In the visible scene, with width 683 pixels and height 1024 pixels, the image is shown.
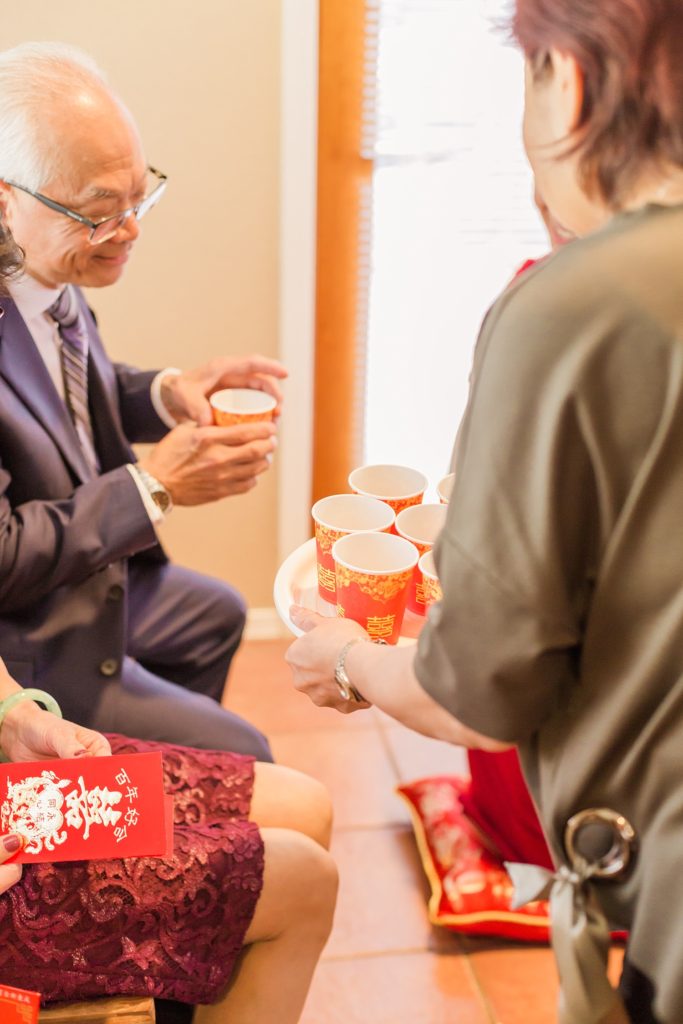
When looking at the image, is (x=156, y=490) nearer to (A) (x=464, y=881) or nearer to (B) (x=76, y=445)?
(B) (x=76, y=445)

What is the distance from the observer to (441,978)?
1.86 meters

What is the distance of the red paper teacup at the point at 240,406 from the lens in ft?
5.30

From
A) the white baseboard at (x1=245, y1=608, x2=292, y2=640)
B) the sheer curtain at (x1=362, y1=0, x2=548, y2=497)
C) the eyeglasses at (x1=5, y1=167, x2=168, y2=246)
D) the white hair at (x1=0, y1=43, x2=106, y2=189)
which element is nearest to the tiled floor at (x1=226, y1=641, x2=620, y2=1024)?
the white baseboard at (x1=245, y1=608, x2=292, y2=640)

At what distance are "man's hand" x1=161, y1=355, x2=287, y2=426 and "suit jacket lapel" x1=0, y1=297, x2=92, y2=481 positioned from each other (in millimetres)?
227

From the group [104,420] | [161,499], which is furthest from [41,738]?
[104,420]

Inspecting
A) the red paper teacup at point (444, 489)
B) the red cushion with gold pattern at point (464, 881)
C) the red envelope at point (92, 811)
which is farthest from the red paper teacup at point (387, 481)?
the red cushion with gold pattern at point (464, 881)

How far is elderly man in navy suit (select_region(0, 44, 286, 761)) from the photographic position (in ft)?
4.94

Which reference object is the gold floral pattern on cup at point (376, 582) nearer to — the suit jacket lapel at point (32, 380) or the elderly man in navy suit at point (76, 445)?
the elderly man in navy suit at point (76, 445)

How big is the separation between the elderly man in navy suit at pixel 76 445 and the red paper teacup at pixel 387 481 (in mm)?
263

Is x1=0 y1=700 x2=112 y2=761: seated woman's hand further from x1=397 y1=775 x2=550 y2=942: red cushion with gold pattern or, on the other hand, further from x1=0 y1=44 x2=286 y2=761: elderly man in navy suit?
x1=397 y1=775 x2=550 y2=942: red cushion with gold pattern

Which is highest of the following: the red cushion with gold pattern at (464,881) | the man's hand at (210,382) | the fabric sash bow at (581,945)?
the man's hand at (210,382)

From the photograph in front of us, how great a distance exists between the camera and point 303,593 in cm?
133

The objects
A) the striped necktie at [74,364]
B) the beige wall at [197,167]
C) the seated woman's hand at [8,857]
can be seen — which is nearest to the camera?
the seated woman's hand at [8,857]

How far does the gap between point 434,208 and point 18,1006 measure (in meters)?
2.00
